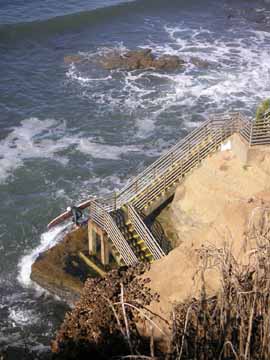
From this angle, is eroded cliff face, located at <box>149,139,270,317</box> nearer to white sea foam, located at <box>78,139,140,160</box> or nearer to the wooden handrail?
the wooden handrail

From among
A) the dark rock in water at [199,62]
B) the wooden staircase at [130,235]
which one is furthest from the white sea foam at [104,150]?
the dark rock in water at [199,62]

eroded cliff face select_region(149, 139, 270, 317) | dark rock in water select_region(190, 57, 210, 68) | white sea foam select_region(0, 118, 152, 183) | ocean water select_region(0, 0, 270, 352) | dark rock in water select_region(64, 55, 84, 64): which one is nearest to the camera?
eroded cliff face select_region(149, 139, 270, 317)

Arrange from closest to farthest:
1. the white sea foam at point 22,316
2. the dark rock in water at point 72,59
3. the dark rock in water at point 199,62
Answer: the white sea foam at point 22,316
the dark rock in water at point 199,62
the dark rock in water at point 72,59

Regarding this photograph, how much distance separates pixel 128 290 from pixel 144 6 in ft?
167

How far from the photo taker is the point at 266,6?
6694cm

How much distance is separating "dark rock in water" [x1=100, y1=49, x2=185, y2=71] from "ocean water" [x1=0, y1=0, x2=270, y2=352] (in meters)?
0.84

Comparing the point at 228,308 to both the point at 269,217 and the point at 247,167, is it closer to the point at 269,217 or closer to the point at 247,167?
the point at 269,217

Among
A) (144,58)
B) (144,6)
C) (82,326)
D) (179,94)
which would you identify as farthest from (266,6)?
(82,326)

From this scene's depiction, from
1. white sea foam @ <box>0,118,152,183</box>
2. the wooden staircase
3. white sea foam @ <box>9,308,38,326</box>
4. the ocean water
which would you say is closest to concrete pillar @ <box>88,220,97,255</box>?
the wooden staircase

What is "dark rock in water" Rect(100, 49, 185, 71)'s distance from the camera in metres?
50.3

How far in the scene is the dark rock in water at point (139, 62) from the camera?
50.3m

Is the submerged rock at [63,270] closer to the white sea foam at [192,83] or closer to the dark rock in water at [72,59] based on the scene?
the white sea foam at [192,83]

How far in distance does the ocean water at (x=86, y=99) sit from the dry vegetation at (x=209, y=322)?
798 cm

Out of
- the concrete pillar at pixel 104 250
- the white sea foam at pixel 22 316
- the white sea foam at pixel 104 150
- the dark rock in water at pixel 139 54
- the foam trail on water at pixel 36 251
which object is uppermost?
the dark rock in water at pixel 139 54
